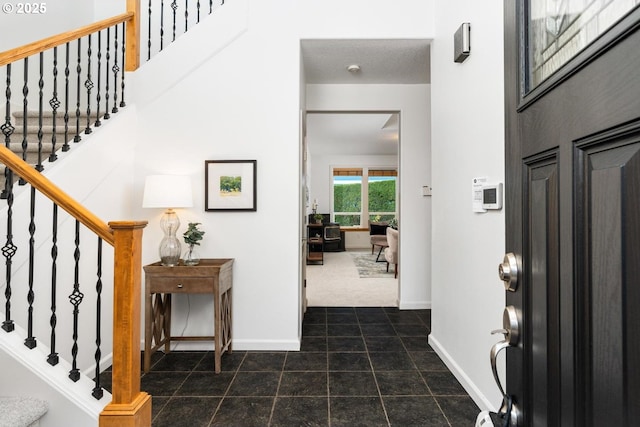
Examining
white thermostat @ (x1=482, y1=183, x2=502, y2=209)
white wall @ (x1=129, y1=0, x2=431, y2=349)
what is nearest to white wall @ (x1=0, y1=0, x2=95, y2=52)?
white wall @ (x1=129, y1=0, x2=431, y2=349)

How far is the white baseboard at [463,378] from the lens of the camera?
190cm

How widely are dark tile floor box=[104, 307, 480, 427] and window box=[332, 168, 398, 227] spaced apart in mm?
6527

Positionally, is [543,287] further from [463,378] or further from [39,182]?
[39,182]

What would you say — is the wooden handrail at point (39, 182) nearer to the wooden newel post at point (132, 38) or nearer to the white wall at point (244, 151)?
the white wall at point (244, 151)

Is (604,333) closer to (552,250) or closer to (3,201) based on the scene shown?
(552,250)

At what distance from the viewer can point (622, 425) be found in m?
0.44

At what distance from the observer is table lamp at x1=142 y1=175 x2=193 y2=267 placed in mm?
2537

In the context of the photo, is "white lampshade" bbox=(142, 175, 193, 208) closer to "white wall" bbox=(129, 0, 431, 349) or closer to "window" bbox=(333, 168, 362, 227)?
"white wall" bbox=(129, 0, 431, 349)

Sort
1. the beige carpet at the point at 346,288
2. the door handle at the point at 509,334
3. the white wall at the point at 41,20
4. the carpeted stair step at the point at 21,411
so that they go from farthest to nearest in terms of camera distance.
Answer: the beige carpet at the point at 346,288, the white wall at the point at 41,20, the carpeted stair step at the point at 21,411, the door handle at the point at 509,334

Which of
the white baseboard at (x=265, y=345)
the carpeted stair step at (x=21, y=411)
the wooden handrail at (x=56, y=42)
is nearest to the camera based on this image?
the carpeted stair step at (x=21, y=411)

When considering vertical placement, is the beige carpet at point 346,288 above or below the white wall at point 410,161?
below

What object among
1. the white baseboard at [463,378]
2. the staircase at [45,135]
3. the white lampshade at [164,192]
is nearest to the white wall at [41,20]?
the staircase at [45,135]

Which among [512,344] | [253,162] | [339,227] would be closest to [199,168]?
[253,162]

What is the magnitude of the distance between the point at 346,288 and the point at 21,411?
155 inches
